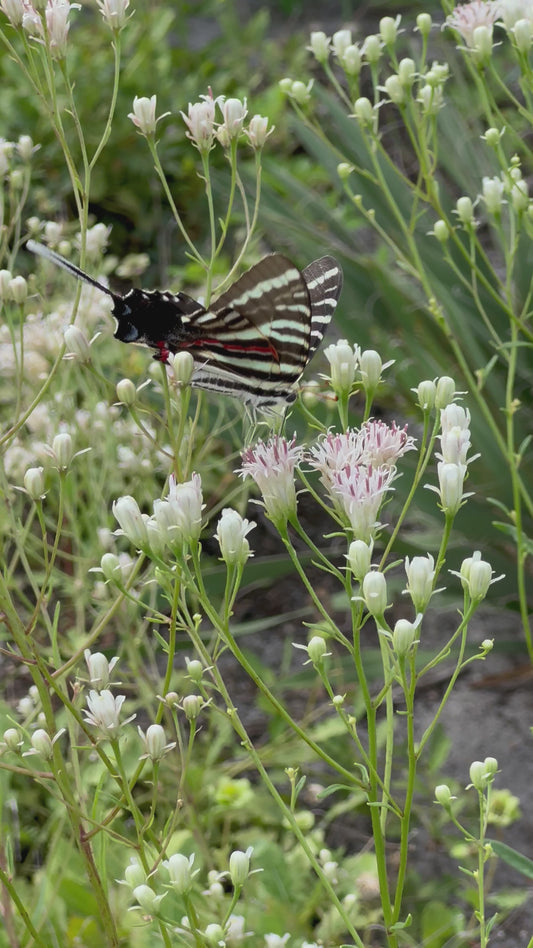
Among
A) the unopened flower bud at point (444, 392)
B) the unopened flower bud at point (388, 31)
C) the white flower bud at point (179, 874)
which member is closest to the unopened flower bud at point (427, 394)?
the unopened flower bud at point (444, 392)

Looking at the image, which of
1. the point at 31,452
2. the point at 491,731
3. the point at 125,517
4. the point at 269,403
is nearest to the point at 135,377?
the point at 31,452

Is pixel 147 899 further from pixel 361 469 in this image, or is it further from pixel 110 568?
pixel 361 469

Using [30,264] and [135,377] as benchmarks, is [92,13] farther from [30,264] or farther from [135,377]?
[135,377]

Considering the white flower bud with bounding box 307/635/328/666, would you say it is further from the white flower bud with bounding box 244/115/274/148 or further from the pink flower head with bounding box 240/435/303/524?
the white flower bud with bounding box 244/115/274/148

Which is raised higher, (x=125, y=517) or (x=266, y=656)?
(x=125, y=517)

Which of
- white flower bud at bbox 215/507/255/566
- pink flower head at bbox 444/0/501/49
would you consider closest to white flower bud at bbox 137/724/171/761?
white flower bud at bbox 215/507/255/566

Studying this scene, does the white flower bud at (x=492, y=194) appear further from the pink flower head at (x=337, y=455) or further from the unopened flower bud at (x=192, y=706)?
the unopened flower bud at (x=192, y=706)

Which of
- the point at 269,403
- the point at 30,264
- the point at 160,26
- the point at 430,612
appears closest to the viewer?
the point at 269,403
